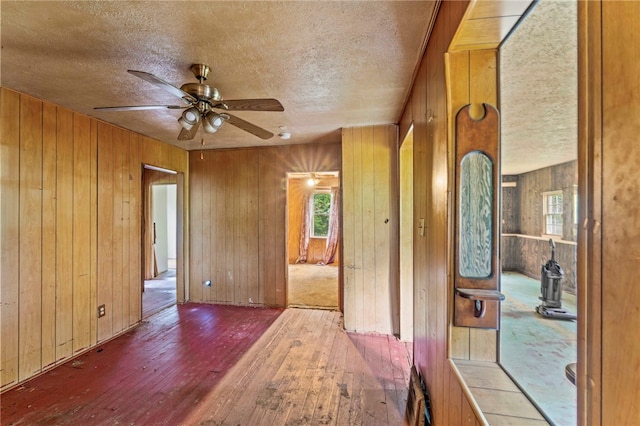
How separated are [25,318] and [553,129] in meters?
5.84

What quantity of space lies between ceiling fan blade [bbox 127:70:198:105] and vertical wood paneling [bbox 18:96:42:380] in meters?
1.75

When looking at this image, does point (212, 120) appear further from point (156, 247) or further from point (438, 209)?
point (156, 247)

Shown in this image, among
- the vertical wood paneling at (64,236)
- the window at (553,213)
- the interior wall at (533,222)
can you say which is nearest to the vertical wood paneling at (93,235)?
the vertical wood paneling at (64,236)

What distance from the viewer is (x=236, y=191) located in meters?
4.30

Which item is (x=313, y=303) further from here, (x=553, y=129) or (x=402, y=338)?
(x=553, y=129)

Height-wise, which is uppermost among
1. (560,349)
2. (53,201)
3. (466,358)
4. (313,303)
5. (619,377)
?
(53,201)

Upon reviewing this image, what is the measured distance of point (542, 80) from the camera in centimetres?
209

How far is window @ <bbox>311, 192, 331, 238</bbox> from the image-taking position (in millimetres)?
8156

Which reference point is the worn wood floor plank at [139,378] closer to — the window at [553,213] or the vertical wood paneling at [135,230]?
the vertical wood paneling at [135,230]

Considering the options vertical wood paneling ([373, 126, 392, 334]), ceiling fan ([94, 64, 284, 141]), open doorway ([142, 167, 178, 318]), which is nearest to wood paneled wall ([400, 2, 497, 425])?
ceiling fan ([94, 64, 284, 141])

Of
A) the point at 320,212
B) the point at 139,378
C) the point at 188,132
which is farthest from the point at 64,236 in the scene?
the point at 320,212

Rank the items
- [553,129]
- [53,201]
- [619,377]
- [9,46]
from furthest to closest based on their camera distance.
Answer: [553,129] < [53,201] < [9,46] < [619,377]

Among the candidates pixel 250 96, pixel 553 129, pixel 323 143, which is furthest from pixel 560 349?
pixel 323 143

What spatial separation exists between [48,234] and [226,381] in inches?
85.1
